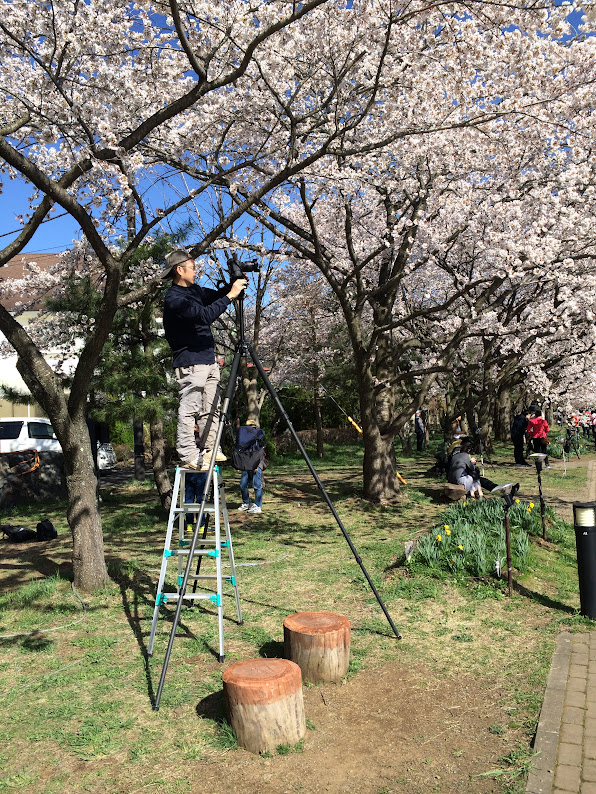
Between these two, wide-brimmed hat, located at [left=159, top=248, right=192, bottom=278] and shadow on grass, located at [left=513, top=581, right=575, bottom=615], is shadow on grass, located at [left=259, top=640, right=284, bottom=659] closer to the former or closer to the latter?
shadow on grass, located at [left=513, top=581, right=575, bottom=615]

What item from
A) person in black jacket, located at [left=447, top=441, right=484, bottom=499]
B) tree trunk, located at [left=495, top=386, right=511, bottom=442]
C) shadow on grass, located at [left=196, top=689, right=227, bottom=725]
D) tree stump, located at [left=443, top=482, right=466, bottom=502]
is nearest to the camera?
shadow on grass, located at [left=196, top=689, right=227, bottom=725]

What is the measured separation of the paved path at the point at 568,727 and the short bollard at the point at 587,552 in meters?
0.53

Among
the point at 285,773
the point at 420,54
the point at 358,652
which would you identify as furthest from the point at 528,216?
the point at 285,773

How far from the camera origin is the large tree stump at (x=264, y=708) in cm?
347

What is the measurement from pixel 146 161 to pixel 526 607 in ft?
23.3

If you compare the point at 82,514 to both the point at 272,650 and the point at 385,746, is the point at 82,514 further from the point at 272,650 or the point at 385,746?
the point at 385,746

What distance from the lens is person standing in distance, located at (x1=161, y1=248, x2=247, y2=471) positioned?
510 centimetres

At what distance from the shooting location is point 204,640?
5.12 m

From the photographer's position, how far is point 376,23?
710 centimetres

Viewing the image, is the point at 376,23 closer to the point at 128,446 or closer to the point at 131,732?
the point at 131,732

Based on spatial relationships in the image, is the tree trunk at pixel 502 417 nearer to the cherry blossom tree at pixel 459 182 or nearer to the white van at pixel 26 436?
the cherry blossom tree at pixel 459 182

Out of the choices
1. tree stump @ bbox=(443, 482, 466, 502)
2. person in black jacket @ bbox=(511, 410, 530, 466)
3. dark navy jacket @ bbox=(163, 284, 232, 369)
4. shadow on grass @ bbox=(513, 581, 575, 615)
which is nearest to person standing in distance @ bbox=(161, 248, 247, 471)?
dark navy jacket @ bbox=(163, 284, 232, 369)

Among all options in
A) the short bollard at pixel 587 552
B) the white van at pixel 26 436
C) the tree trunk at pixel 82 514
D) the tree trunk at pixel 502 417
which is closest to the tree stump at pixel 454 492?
the short bollard at pixel 587 552

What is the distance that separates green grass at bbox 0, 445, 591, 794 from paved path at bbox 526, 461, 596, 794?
10 cm
